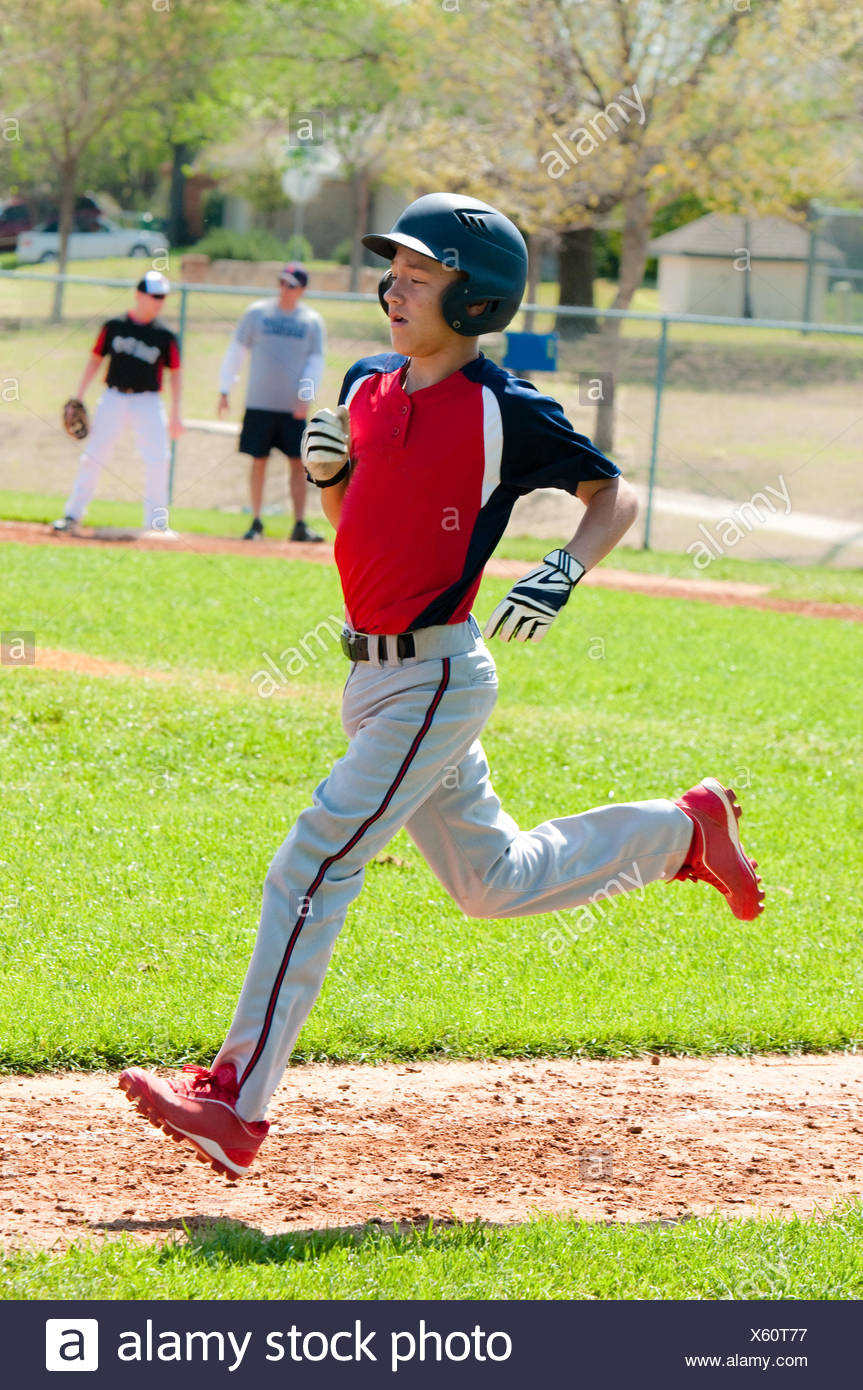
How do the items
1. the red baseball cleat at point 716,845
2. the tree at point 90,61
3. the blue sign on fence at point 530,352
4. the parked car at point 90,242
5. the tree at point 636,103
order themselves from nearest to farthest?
the red baseball cleat at point 716,845 < the blue sign on fence at point 530,352 < the tree at point 636,103 < the tree at point 90,61 < the parked car at point 90,242

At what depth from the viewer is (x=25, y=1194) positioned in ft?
12.0

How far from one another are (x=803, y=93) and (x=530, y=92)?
15.8 feet

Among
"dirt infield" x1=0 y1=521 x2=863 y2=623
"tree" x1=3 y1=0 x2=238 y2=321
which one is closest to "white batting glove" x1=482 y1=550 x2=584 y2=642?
"dirt infield" x1=0 y1=521 x2=863 y2=623

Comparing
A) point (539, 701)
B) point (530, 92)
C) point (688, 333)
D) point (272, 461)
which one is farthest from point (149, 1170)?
point (688, 333)

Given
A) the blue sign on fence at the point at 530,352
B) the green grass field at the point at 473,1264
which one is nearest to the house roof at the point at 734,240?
the blue sign on fence at the point at 530,352

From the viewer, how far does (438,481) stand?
369cm

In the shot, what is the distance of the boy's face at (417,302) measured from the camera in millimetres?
3723

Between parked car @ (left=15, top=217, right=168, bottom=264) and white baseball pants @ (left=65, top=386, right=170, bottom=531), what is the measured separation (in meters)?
28.0

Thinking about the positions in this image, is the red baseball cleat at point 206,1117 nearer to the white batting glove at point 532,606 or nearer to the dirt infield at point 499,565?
the white batting glove at point 532,606

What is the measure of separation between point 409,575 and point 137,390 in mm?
10601

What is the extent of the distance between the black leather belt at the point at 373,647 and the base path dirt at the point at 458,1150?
4.22 ft

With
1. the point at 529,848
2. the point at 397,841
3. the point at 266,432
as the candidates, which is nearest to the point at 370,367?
the point at 529,848

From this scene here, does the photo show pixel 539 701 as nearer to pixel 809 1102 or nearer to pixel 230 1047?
pixel 809 1102

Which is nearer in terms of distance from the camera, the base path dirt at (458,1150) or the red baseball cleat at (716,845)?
the base path dirt at (458,1150)
